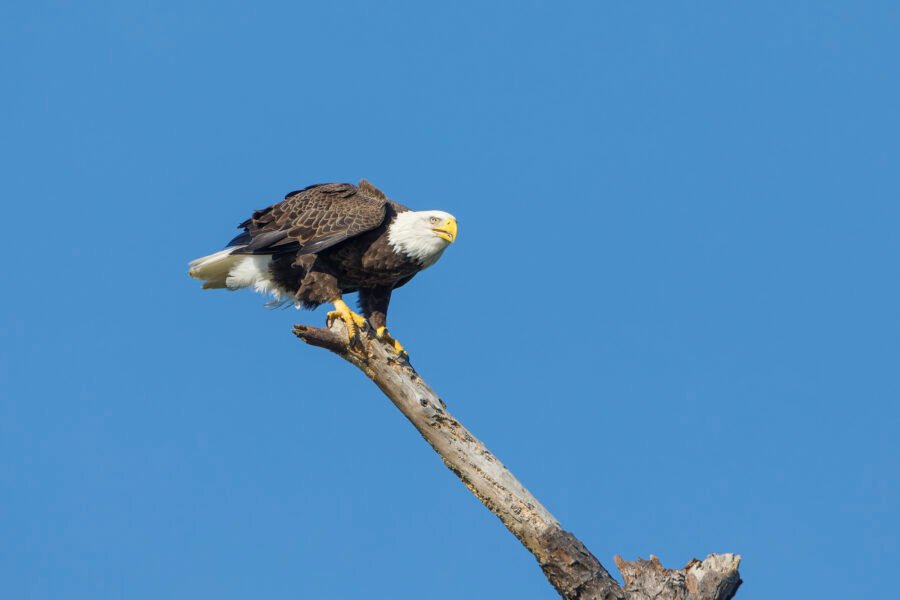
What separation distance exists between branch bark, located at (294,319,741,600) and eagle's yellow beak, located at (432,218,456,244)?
152 centimetres

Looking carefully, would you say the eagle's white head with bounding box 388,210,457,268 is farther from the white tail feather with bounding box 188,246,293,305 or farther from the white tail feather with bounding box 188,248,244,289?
the white tail feather with bounding box 188,248,244,289

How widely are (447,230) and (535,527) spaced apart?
284 cm

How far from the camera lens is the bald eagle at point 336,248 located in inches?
364

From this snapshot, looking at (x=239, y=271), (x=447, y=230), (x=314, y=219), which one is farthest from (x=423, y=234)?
(x=239, y=271)

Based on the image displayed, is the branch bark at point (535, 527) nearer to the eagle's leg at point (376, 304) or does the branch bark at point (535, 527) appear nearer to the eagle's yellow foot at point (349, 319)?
the eagle's yellow foot at point (349, 319)

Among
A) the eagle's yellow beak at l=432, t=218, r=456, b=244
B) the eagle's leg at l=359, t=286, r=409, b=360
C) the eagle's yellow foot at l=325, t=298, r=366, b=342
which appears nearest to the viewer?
the eagle's yellow foot at l=325, t=298, r=366, b=342

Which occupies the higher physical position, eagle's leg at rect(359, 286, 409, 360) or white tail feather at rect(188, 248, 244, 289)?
white tail feather at rect(188, 248, 244, 289)

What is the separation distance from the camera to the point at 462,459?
7.74 metres

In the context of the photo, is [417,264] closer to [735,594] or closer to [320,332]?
[320,332]

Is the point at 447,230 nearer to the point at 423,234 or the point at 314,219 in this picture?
the point at 423,234

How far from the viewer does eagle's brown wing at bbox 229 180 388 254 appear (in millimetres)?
9250

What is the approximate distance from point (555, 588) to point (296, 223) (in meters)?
3.87

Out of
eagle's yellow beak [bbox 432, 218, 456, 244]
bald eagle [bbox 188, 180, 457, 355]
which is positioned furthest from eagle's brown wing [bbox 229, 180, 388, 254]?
eagle's yellow beak [bbox 432, 218, 456, 244]

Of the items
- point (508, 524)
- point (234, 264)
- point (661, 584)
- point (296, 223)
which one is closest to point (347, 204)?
point (296, 223)
